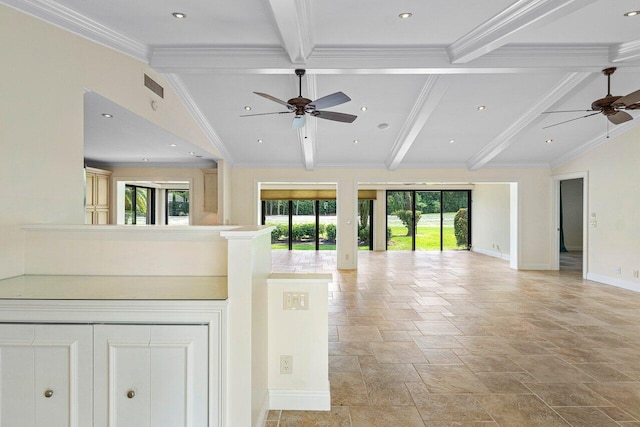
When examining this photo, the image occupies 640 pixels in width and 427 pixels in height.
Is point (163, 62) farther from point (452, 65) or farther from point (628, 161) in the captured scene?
point (628, 161)

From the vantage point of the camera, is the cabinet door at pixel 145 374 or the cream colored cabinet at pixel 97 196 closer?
the cabinet door at pixel 145 374

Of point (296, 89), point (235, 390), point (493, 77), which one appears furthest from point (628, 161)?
point (235, 390)

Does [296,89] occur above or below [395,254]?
above

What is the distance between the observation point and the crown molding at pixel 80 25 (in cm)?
246

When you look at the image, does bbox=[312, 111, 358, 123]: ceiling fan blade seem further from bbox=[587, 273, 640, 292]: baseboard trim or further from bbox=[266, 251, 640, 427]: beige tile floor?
bbox=[587, 273, 640, 292]: baseboard trim

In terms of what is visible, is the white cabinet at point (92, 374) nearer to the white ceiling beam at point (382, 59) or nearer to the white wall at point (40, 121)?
the white wall at point (40, 121)

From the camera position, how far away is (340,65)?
3.86 metres

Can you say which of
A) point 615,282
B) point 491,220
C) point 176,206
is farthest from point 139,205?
point 615,282

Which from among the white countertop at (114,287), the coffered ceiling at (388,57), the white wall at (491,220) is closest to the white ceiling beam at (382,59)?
the coffered ceiling at (388,57)

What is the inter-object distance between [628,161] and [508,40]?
15.6 feet

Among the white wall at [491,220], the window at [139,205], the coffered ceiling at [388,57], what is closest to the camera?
the coffered ceiling at [388,57]

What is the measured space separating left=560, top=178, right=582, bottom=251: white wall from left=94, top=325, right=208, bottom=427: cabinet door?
13.6 metres

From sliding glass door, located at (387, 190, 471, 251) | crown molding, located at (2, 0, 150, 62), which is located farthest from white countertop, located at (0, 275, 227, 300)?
sliding glass door, located at (387, 190, 471, 251)

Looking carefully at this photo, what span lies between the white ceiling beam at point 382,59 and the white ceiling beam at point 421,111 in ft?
1.96
